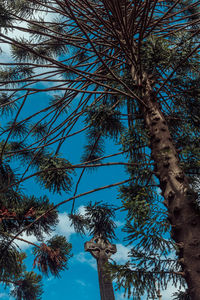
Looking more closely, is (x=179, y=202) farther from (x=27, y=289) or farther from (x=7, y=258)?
(x=27, y=289)

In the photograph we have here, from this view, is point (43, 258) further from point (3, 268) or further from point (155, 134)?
point (155, 134)

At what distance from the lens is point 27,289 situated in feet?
23.0

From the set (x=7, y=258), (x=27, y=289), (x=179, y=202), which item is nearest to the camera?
(x=179, y=202)

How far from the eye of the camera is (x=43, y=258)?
495 centimetres

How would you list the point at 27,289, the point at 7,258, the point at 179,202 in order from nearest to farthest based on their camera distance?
the point at 179,202, the point at 7,258, the point at 27,289

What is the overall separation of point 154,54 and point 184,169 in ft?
5.56

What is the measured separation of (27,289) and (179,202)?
5.91 meters

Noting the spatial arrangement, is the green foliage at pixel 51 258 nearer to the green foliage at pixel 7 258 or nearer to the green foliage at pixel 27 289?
the green foliage at pixel 7 258

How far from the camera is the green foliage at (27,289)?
273 inches

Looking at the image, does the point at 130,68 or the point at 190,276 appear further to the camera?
the point at 130,68

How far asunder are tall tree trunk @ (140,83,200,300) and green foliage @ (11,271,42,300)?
5662 millimetres

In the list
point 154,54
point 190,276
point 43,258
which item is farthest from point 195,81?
point 43,258

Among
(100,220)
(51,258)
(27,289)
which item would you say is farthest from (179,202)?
(27,289)

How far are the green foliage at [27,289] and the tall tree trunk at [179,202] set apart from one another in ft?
18.6
